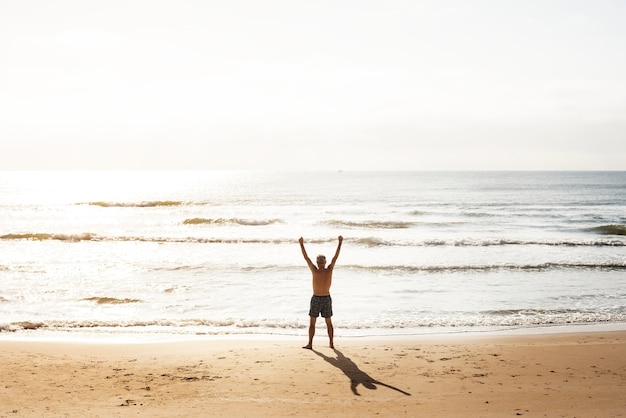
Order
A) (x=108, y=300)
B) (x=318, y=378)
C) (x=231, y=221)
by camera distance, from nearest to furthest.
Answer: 1. (x=318, y=378)
2. (x=108, y=300)
3. (x=231, y=221)

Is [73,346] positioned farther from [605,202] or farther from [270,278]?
[605,202]

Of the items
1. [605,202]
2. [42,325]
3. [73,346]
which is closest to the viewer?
[73,346]

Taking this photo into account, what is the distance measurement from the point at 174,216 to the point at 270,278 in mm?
31102

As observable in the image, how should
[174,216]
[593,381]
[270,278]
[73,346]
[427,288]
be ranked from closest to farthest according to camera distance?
1. [593,381]
2. [73,346]
3. [427,288]
4. [270,278]
5. [174,216]

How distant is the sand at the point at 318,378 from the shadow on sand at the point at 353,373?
0.05 feet

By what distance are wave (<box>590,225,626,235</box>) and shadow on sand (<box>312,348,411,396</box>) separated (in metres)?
29.7

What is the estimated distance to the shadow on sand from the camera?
7.42 m

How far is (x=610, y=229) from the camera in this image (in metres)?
34.8

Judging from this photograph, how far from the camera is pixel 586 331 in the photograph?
1102 centimetres

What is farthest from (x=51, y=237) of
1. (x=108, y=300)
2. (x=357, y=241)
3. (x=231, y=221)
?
(x=108, y=300)

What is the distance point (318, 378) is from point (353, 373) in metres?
0.54

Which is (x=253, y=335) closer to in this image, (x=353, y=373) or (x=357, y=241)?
(x=353, y=373)

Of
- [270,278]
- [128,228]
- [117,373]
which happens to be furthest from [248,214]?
[117,373]

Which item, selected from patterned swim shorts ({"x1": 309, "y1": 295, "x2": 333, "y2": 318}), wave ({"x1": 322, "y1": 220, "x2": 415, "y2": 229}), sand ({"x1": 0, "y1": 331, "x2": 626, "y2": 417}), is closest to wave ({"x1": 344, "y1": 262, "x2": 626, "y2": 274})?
sand ({"x1": 0, "y1": 331, "x2": 626, "y2": 417})
